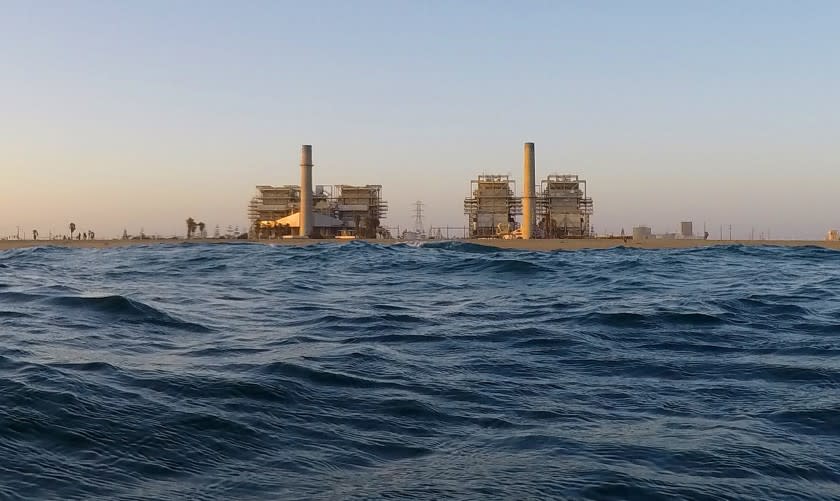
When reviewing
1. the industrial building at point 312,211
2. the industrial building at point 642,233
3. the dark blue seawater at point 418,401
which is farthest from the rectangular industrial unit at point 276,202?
the dark blue seawater at point 418,401

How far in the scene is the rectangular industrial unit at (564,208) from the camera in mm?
80312

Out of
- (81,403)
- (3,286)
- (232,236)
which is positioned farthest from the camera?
(232,236)

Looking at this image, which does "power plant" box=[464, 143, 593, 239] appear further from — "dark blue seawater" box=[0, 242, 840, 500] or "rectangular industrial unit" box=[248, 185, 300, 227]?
"dark blue seawater" box=[0, 242, 840, 500]

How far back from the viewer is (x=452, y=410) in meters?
6.69

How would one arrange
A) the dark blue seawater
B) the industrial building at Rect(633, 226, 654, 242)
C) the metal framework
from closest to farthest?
the dark blue seawater < the industrial building at Rect(633, 226, 654, 242) < the metal framework

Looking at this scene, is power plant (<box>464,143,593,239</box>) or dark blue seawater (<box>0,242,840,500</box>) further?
power plant (<box>464,143,593,239</box>)

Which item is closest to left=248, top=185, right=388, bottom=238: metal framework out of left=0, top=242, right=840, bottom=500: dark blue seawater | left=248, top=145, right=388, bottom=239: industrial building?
left=248, top=145, right=388, bottom=239: industrial building

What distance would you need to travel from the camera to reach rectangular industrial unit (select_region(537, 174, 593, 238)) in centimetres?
8031

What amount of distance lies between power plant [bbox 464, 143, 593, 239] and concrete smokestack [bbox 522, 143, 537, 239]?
280cm

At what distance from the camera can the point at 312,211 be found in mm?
80000

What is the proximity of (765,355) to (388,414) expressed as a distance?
18.1 feet

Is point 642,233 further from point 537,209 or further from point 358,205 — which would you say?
point 358,205

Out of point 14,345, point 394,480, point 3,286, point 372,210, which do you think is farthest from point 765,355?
point 372,210

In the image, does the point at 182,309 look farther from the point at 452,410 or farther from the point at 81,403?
the point at 452,410
